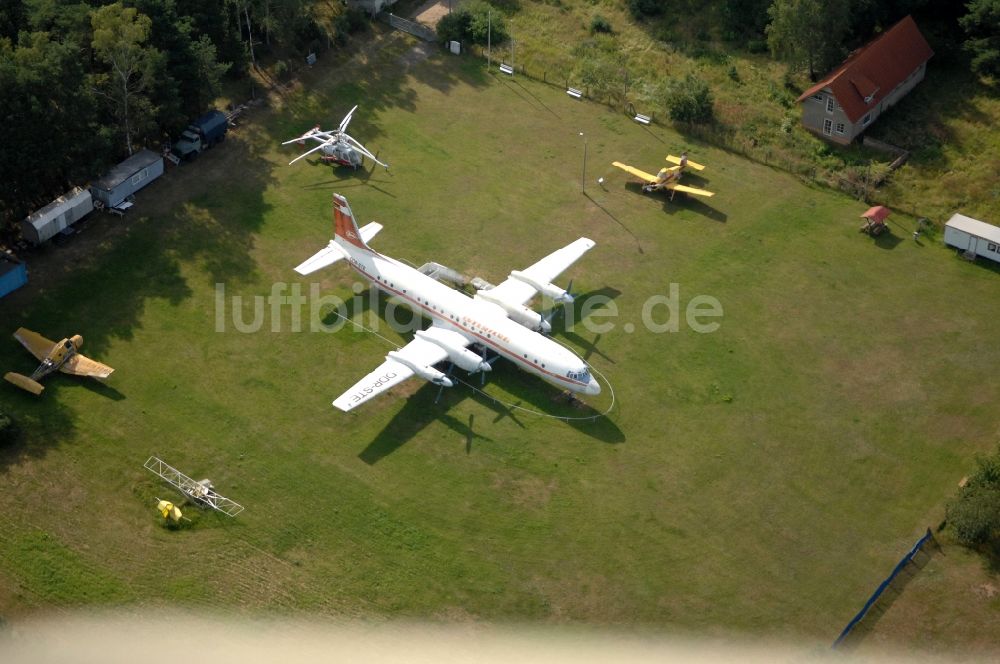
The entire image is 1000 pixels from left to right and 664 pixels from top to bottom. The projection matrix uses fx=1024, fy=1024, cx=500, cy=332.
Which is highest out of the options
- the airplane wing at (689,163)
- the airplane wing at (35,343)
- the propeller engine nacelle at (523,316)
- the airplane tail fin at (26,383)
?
the airplane wing at (689,163)

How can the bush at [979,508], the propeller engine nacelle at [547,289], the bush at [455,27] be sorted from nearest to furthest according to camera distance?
the bush at [979,508], the propeller engine nacelle at [547,289], the bush at [455,27]

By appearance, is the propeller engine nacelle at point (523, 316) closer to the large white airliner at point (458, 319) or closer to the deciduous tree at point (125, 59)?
the large white airliner at point (458, 319)

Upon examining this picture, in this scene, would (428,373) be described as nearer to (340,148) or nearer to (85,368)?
(85,368)

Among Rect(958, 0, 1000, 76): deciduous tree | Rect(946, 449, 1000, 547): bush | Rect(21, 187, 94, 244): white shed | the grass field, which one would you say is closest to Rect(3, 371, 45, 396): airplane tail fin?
the grass field

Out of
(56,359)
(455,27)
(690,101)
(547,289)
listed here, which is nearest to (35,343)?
(56,359)

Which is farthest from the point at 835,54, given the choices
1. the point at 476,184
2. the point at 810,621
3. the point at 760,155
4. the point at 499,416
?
the point at 810,621

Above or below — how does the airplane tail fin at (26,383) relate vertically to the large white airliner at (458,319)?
below

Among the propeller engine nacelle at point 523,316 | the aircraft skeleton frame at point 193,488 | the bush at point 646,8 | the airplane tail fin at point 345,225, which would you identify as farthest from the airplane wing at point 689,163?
the aircraft skeleton frame at point 193,488

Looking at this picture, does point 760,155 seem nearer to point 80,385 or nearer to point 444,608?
point 444,608
